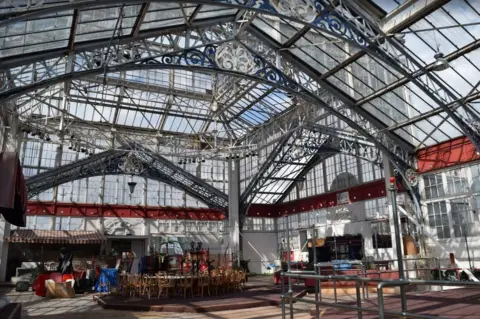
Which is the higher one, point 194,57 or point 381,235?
point 194,57

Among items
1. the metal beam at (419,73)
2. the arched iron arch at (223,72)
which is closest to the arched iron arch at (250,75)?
the arched iron arch at (223,72)

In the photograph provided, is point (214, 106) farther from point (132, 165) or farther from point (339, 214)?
point (339, 214)

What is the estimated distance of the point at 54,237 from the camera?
24.7 meters

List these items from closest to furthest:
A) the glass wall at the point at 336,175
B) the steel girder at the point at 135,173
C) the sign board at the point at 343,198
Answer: the glass wall at the point at 336,175 → the sign board at the point at 343,198 → the steel girder at the point at 135,173

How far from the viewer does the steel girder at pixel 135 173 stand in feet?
81.5

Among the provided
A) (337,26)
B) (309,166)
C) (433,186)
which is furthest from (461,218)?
(309,166)

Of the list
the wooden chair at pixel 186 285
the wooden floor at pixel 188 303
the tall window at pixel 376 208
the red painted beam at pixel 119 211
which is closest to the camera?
the wooden floor at pixel 188 303

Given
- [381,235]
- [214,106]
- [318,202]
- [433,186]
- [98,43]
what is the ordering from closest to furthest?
1. [98,43]
2. [433,186]
3. [381,235]
4. [214,106]
5. [318,202]

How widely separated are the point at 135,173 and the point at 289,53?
14.0 meters

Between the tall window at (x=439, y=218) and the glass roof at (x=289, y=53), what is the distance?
2.72m

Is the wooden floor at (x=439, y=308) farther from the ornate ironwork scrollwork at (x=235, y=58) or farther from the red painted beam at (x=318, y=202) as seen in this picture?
the red painted beam at (x=318, y=202)

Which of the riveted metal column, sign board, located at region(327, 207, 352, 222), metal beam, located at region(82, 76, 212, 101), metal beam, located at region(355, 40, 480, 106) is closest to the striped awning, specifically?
the riveted metal column

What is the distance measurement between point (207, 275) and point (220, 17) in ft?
29.9

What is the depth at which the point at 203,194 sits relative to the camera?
29672mm
